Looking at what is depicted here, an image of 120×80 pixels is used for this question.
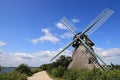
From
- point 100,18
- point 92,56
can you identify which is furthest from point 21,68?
point 100,18

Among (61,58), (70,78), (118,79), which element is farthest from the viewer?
(61,58)

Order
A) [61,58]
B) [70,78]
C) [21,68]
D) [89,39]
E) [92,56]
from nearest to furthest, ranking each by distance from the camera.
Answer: [70,78] → [92,56] → [89,39] → [21,68] → [61,58]

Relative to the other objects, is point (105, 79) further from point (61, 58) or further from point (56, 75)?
point (61, 58)

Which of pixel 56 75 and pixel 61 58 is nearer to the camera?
pixel 56 75

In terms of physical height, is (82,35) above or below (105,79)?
above

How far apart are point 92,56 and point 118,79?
54.7 ft

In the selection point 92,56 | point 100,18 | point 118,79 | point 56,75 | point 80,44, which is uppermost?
point 100,18

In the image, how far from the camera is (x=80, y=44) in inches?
1682

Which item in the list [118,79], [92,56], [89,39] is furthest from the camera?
[89,39]

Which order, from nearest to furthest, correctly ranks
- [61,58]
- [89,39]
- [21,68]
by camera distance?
[89,39] < [21,68] < [61,58]

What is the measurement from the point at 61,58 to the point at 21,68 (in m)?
14.7

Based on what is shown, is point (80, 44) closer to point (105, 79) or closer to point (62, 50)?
point (62, 50)

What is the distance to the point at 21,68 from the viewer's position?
50125mm

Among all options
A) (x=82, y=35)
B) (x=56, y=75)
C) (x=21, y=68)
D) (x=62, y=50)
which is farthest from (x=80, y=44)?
(x=21, y=68)
